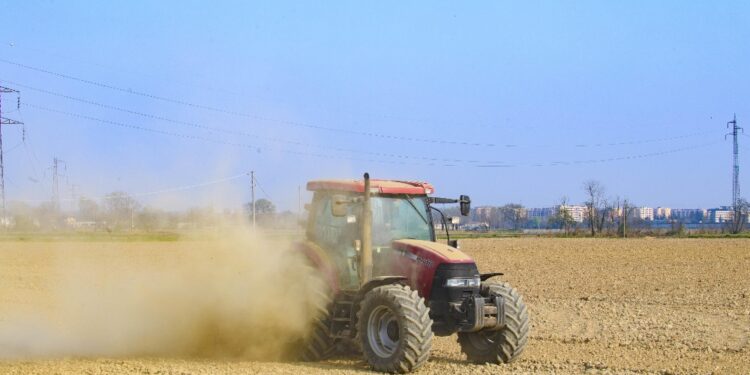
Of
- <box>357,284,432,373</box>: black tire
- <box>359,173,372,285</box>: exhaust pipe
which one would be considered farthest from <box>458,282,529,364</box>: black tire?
<box>359,173,372,285</box>: exhaust pipe

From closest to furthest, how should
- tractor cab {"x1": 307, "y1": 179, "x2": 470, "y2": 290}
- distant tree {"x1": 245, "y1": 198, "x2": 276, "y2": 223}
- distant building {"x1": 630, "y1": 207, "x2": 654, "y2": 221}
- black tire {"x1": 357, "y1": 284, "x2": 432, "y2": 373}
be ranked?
black tire {"x1": 357, "y1": 284, "x2": 432, "y2": 373} → tractor cab {"x1": 307, "y1": 179, "x2": 470, "y2": 290} → distant tree {"x1": 245, "y1": 198, "x2": 276, "y2": 223} → distant building {"x1": 630, "y1": 207, "x2": 654, "y2": 221}

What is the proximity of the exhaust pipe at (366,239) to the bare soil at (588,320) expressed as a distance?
4.23 ft

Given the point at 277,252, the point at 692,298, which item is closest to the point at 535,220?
the point at 692,298

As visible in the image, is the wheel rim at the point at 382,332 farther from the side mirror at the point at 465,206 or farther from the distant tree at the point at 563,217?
the distant tree at the point at 563,217

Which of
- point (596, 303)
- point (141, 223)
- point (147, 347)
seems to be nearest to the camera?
point (147, 347)

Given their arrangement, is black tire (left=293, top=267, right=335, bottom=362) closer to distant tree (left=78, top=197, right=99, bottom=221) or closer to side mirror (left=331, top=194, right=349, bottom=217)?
side mirror (left=331, top=194, right=349, bottom=217)

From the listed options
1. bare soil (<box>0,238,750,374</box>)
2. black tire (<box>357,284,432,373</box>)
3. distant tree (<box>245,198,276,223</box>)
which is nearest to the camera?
black tire (<box>357,284,432,373</box>)

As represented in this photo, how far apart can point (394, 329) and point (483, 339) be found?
1553mm

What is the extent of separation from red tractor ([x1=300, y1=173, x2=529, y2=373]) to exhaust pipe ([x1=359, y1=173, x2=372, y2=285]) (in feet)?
0.04

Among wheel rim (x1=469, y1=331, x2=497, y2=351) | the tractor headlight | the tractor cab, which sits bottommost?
wheel rim (x1=469, y1=331, x2=497, y2=351)

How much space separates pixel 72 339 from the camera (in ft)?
43.1

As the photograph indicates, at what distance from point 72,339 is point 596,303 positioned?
1195cm

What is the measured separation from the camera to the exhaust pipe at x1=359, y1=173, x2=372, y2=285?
1112 cm

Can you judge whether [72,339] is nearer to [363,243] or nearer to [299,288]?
[299,288]
